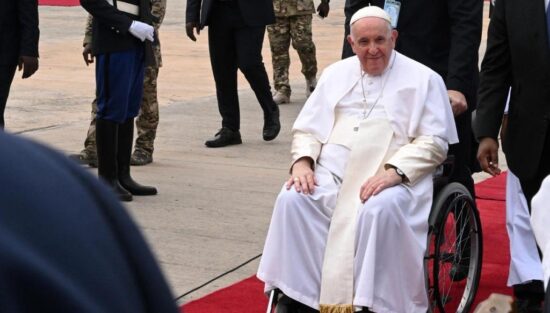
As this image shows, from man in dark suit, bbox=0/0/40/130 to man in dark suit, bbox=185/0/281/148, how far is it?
2.61 meters

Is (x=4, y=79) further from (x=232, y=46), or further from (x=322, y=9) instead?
(x=322, y=9)

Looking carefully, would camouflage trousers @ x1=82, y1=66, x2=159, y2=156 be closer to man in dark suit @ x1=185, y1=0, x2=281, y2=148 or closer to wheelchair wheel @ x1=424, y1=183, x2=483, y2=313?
man in dark suit @ x1=185, y1=0, x2=281, y2=148

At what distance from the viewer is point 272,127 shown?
30.9ft

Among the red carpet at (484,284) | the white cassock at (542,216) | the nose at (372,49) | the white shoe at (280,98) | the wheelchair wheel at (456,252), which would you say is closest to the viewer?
the white cassock at (542,216)

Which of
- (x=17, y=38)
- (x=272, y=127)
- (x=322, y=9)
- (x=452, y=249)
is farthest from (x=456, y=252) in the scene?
(x=322, y=9)

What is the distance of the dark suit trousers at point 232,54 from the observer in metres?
8.90

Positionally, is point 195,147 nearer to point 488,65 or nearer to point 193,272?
point 193,272

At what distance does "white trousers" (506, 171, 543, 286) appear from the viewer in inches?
204

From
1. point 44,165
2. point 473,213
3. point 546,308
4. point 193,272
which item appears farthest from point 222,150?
point 44,165

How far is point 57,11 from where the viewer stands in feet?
73.6

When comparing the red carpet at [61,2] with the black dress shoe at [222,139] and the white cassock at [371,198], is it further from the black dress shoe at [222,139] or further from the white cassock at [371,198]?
the white cassock at [371,198]

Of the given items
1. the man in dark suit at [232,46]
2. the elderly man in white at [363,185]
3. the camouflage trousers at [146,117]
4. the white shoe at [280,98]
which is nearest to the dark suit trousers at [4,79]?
the camouflage trousers at [146,117]

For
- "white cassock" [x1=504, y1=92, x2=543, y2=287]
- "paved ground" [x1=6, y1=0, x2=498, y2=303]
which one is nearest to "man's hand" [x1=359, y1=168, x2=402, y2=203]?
"white cassock" [x1=504, y1=92, x2=543, y2=287]

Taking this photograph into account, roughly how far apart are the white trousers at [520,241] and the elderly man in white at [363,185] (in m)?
0.55
